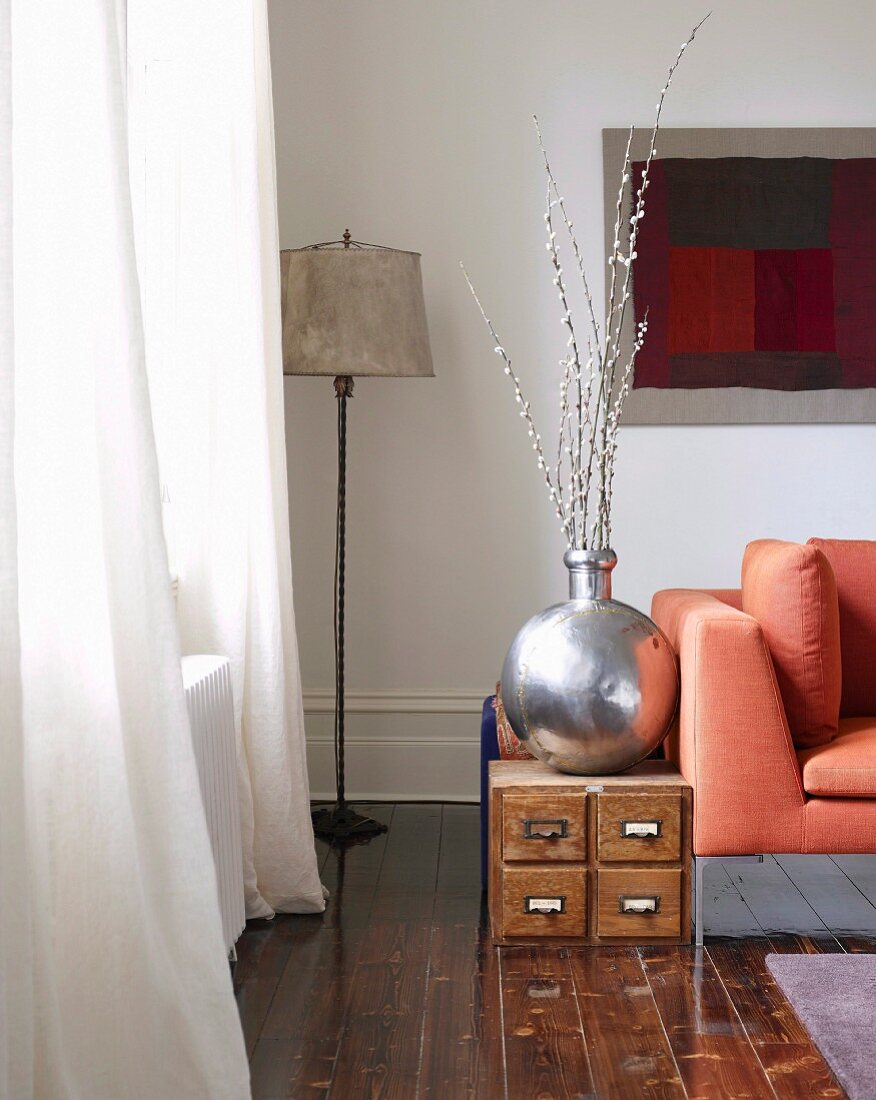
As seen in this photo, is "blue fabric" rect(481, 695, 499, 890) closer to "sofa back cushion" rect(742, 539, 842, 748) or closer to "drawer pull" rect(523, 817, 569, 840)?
"drawer pull" rect(523, 817, 569, 840)

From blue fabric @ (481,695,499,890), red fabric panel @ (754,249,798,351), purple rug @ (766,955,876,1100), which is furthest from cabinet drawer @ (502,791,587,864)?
red fabric panel @ (754,249,798,351)

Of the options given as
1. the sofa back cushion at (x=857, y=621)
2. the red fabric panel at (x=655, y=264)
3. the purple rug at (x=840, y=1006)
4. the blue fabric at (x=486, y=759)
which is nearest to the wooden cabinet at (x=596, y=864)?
the purple rug at (x=840, y=1006)

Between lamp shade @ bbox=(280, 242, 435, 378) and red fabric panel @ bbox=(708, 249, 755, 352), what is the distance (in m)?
1.10

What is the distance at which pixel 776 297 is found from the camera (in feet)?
13.1

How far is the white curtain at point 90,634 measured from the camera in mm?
1473

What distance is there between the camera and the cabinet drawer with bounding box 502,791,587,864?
2.75 m

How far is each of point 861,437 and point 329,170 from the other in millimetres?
1986

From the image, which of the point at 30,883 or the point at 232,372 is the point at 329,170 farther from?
the point at 30,883

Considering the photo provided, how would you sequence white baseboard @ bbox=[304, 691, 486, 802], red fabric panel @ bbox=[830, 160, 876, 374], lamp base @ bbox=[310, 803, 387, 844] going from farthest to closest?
white baseboard @ bbox=[304, 691, 486, 802] < red fabric panel @ bbox=[830, 160, 876, 374] < lamp base @ bbox=[310, 803, 387, 844]

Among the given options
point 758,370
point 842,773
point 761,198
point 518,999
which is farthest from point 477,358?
point 518,999

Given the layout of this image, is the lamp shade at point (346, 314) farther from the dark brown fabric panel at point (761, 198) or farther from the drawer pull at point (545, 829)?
the drawer pull at point (545, 829)

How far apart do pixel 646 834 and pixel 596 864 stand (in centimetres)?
13

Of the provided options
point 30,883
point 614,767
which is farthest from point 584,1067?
point 30,883

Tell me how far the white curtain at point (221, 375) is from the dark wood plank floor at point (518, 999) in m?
0.28
